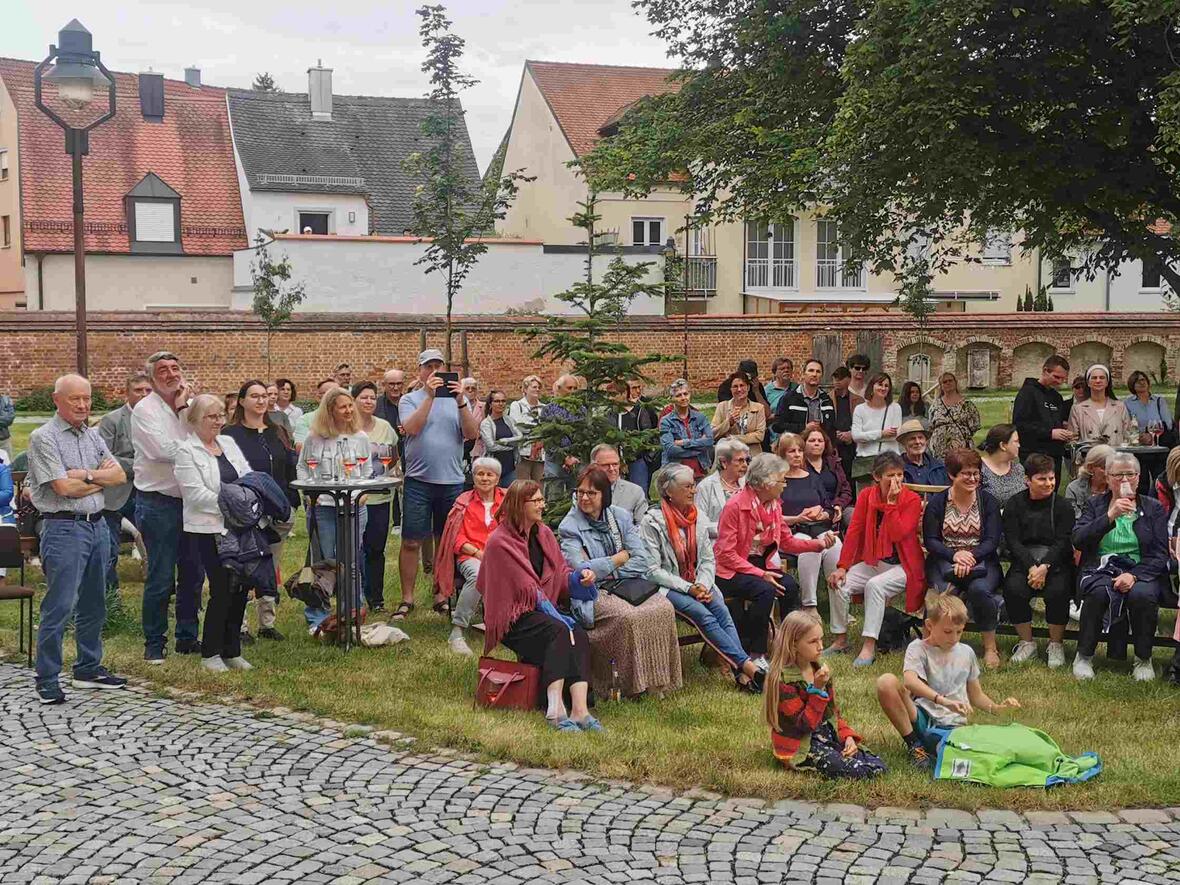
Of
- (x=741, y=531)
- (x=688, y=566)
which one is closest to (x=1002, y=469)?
(x=741, y=531)

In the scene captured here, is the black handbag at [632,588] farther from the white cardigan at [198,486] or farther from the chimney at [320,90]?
the chimney at [320,90]

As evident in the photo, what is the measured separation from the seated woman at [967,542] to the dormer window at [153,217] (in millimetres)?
38272

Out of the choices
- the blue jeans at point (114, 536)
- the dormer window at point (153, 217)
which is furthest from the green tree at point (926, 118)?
the dormer window at point (153, 217)

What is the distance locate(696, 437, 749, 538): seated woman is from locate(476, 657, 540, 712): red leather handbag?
2487 millimetres

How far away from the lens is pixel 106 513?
37.1 feet

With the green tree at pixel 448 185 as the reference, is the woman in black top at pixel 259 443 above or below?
below

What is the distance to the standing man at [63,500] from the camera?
864cm

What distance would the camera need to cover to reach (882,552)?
10445 mm

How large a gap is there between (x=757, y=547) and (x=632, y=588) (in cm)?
144

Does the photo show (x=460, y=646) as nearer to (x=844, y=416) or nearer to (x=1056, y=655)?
(x=1056, y=655)

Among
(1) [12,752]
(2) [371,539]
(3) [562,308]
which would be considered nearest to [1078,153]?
(2) [371,539]

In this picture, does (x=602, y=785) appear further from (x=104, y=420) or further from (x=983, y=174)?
(x=983, y=174)

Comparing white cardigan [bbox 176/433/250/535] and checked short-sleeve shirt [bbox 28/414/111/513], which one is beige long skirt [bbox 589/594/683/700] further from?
checked short-sleeve shirt [bbox 28/414/111/513]

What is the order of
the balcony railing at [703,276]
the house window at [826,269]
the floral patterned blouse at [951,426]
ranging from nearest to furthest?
the floral patterned blouse at [951,426], the balcony railing at [703,276], the house window at [826,269]
